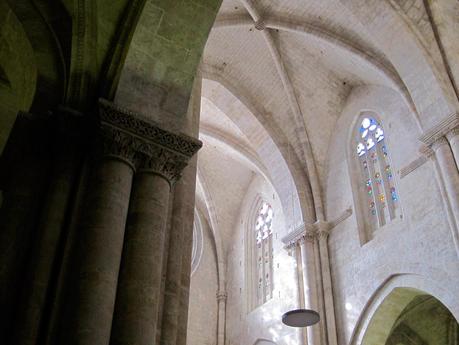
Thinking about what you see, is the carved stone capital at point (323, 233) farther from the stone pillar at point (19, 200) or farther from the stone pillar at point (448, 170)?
the stone pillar at point (19, 200)

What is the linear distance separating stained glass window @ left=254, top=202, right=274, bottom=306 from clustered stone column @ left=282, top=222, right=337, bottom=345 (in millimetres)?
2317

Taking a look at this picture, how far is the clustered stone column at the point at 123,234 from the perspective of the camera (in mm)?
4141

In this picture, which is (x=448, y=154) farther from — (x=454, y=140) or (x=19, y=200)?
(x=19, y=200)

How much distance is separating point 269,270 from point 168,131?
35.7 ft

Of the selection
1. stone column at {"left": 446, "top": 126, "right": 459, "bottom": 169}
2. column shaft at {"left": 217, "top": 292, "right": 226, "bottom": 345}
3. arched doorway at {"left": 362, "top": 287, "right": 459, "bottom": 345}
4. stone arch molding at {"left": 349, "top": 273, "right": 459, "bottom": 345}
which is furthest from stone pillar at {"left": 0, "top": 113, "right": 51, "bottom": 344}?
column shaft at {"left": 217, "top": 292, "right": 226, "bottom": 345}

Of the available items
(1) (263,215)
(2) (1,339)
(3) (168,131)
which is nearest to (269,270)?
(1) (263,215)

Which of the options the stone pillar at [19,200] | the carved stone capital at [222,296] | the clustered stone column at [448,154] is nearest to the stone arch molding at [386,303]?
the clustered stone column at [448,154]

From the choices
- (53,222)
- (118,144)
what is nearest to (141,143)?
(118,144)

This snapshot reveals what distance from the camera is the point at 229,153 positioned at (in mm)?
16906

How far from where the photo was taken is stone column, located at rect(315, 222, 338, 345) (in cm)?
1177

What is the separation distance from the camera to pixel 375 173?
1243 cm

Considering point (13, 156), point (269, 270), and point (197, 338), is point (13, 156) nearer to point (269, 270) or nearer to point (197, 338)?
point (269, 270)

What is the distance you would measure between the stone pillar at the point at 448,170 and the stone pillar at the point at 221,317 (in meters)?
9.35

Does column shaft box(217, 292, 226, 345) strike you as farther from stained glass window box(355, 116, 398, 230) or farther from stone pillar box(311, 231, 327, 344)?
stained glass window box(355, 116, 398, 230)
